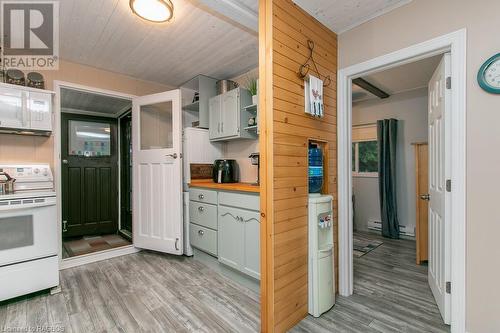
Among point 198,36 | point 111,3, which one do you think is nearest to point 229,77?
point 198,36

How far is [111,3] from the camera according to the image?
1.82m

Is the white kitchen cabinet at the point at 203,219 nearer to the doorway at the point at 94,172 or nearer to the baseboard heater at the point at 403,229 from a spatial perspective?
the doorway at the point at 94,172

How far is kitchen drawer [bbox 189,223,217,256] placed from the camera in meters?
2.61

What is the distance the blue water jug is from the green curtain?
2.54 meters

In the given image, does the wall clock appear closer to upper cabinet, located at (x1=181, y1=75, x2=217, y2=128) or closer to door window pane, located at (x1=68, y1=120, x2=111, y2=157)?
upper cabinet, located at (x1=181, y1=75, x2=217, y2=128)

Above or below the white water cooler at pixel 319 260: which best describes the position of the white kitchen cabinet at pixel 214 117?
above

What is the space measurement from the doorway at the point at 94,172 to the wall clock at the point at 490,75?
13.3ft

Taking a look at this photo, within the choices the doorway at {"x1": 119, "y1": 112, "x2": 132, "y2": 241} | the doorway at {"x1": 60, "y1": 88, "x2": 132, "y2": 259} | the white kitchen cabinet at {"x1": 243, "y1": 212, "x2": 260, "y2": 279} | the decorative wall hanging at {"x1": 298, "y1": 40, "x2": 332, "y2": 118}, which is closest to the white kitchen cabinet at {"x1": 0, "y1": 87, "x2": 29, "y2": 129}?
the doorway at {"x1": 60, "y1": 88, "x2": 132, "y2": 259}

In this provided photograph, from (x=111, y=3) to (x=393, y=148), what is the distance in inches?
162

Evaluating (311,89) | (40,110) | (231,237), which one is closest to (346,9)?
(311,89)

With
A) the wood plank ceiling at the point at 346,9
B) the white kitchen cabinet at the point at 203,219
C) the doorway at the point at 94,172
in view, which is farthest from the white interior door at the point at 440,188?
the doorway at the point at 94,172

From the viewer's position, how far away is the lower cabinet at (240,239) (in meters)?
2.13

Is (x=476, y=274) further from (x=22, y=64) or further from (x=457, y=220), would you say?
(x=22, y=64)

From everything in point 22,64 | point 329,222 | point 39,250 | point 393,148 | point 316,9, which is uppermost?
point 316,9
